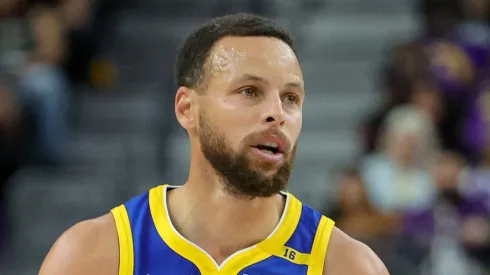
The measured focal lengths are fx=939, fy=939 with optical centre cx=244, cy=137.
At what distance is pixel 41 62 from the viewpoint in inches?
348

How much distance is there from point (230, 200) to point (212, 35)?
0.64 meters

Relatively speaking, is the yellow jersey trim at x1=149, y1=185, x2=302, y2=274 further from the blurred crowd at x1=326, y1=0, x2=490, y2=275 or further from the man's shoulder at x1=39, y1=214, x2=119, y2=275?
the blurred crowd at x1=326, y1=0, x2=490, y2=275

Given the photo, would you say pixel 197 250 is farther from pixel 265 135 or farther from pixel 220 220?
pixel 265 135

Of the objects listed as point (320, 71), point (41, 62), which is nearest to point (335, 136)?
point (320, 71)

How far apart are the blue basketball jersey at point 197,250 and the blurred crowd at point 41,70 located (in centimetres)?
475

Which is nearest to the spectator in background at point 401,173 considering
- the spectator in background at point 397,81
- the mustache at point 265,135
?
the spectator in background at point 397,81

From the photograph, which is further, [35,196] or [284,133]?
[35,196]

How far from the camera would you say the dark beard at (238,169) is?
3.44 m

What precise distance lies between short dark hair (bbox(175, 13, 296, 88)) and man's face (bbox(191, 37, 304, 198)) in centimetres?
4

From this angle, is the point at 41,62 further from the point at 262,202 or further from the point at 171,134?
the point at 262,202

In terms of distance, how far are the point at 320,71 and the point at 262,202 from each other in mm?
6755

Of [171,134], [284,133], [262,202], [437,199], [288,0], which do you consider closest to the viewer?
[284,133]

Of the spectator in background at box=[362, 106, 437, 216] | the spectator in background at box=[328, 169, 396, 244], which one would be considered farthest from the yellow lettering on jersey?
the spectator in background at box=[362, 106, 437, 216]

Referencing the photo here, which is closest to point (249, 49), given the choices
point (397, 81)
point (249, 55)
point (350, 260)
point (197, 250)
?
point (249, 55)
